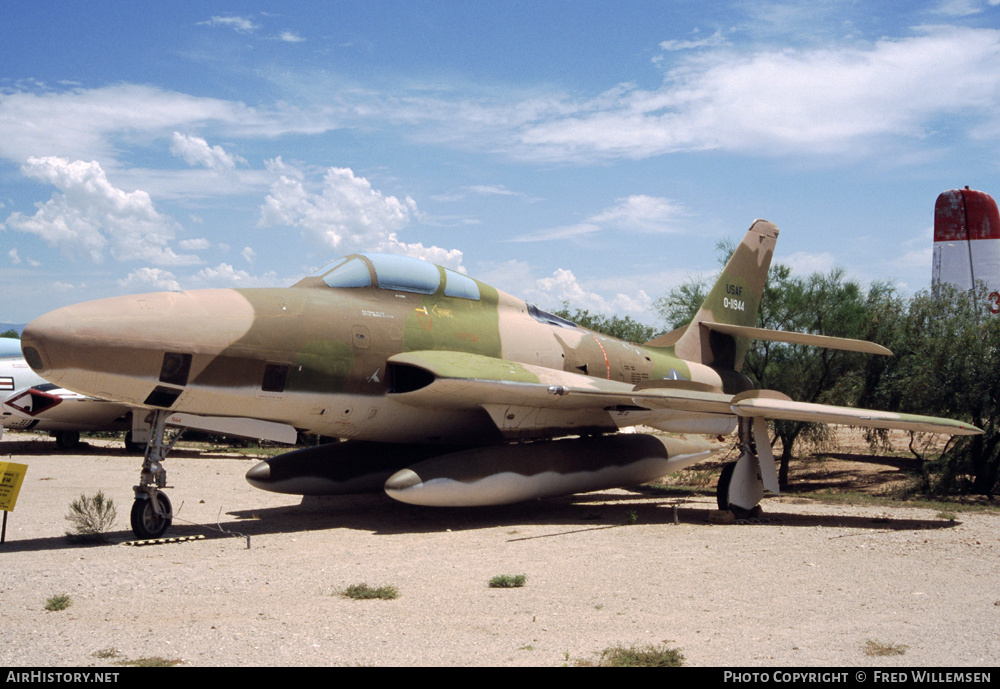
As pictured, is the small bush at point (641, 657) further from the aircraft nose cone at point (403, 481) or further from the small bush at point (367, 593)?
the aircraft nose cone at point (403, 481)

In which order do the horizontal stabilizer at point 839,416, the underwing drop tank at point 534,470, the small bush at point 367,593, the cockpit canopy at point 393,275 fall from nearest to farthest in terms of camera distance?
the small bush at point 367,593
the underwing drop tank at point 534,470
the horizontal stabilizer at point 839,416
the cockpit canopy at point 393,275

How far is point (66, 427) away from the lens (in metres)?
22.9

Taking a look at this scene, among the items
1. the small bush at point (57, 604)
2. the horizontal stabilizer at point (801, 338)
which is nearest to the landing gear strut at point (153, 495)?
the small bush at point (57, 604)

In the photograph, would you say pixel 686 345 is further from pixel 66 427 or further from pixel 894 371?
pixel 66 427

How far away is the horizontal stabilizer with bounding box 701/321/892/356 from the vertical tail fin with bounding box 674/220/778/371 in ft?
0.84

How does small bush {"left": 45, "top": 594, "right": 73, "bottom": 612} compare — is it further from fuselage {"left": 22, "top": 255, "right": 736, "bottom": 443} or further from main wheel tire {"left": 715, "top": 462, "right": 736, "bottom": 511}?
main wheel tire {"left": 715, "top": 462, "right": 736, "bottom": 511}

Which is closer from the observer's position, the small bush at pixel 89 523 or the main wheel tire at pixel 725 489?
the small bush at pixel 89 523

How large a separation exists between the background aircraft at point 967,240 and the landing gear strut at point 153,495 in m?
26.0

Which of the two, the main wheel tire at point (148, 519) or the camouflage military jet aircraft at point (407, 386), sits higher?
the camouflage military jet aircraft at point (407, 386)

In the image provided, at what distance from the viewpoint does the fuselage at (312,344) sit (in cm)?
829

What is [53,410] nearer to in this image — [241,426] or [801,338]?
[241,426]

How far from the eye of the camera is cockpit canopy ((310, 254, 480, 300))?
10953mm

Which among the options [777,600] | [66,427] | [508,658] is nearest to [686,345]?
[777,600]

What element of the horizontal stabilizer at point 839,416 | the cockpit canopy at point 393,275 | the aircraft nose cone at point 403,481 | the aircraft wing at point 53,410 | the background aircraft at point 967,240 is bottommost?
the aircraft nose cone at point 403,481
